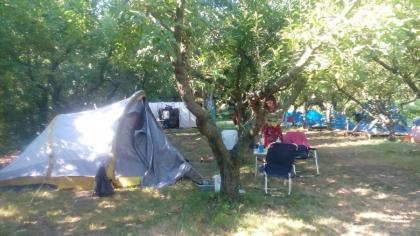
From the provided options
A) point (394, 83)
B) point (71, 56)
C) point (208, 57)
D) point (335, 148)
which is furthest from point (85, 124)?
point (394, 83)

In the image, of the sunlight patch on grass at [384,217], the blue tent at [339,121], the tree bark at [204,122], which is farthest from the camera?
the blue tent at [339,121]

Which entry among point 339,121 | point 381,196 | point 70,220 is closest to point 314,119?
point 339,121

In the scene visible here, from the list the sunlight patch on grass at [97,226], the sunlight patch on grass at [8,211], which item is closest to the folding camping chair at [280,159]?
the sunlight patch on grass at [97,226]

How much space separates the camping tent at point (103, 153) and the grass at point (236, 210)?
0.33m

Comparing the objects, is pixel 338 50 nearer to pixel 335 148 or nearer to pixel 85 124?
pixel 85 124

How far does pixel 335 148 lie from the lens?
13.3 metres

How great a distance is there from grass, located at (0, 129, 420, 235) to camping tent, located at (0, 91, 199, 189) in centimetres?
33

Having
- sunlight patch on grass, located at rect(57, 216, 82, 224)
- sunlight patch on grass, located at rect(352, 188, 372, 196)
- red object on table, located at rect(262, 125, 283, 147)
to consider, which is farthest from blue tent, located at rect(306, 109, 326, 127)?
sunlight patch on grass, located at rect(57, 216, 82, 224)

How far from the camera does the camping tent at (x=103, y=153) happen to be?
24.3 ft

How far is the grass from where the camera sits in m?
5.04

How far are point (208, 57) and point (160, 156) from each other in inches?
98.6

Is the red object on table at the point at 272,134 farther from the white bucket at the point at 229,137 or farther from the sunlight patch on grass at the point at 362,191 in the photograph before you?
the sunlight patch on grass at the point at 362,191

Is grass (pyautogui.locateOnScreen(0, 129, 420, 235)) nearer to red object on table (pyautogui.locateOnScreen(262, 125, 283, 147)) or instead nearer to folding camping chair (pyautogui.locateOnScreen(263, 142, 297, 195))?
folding camping chair (pyautogui.locateOnScreen(263, 142, 297, 195))

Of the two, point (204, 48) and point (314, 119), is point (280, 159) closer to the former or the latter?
point (204, 48)
